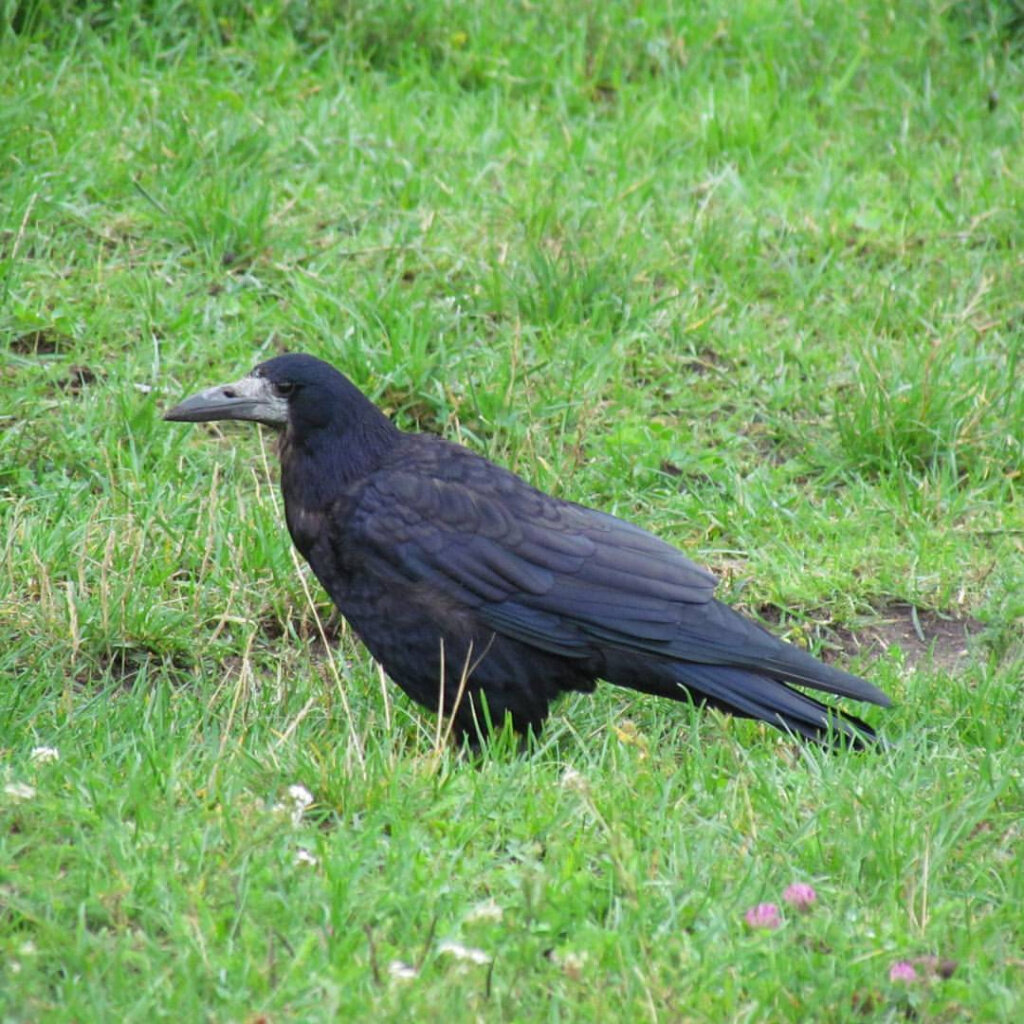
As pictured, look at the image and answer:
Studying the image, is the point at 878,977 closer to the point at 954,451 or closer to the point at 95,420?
the point at 954,451

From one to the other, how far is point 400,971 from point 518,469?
2767mm

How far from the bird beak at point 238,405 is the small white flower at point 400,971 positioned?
212 cm

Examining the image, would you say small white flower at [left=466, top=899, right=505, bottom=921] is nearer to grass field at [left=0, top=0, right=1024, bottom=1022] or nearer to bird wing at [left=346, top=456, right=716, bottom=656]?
grass field at [left=0, top=0, right=1024, bottom=1022]

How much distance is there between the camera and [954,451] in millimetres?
5734

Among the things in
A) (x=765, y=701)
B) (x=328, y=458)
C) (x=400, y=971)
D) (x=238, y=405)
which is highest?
(x=238, y=405)

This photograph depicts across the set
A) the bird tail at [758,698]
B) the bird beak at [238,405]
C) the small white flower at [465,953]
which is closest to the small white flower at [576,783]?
the small white flower at [465,953]

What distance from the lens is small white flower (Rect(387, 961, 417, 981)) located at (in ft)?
9.88

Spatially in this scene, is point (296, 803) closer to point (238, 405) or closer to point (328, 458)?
point (328, 458)

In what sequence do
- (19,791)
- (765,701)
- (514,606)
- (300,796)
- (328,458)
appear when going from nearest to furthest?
(19,791) → (300,796) → (765,701) → (514,606) → (328,458)

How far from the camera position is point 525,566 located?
4.61 meters

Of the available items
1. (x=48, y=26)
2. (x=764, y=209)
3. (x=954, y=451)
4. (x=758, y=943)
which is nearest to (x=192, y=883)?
(x=758, y=943)

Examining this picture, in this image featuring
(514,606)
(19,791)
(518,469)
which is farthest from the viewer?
(518,469)

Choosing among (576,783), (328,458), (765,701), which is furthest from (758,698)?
(328,458)

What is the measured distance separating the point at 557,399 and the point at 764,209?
1603mm
